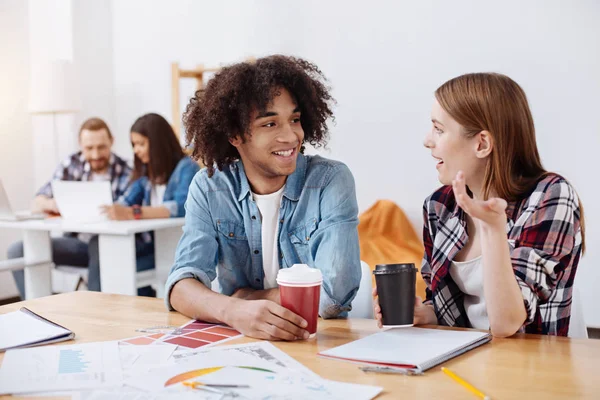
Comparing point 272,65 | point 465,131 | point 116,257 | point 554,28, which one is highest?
point 554,28

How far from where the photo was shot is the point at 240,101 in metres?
1.84

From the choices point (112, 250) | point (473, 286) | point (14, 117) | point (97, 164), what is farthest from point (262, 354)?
point (14, 117)

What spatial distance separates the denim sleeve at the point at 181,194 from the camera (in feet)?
12.2

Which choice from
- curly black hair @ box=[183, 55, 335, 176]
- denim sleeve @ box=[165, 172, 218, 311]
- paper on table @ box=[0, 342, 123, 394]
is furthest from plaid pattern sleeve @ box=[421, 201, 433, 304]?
paper on table @ box=[0, 342, 123, 394]

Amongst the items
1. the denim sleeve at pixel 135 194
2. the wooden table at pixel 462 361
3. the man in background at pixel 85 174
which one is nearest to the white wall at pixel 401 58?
the man in background at pixel 85 174

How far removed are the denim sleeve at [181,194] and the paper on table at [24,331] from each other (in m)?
2.18

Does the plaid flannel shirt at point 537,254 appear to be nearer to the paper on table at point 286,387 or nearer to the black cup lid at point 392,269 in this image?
the black cup lid at point 392,269

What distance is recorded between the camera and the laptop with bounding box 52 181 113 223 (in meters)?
3.50

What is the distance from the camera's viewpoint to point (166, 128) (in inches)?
157

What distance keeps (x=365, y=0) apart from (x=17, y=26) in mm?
2546

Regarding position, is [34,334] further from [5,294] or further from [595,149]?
[5,294]

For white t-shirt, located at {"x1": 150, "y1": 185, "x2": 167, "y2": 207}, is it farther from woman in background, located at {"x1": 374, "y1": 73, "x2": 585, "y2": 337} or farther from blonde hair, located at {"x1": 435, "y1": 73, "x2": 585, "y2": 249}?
blonde hair, located at {"x1": 435, "y1": 73, "x2": 585, "y2": 249}

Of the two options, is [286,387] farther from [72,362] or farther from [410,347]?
[72,362]

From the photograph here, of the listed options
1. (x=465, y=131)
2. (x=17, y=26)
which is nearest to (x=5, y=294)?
(x=17, y=26)
